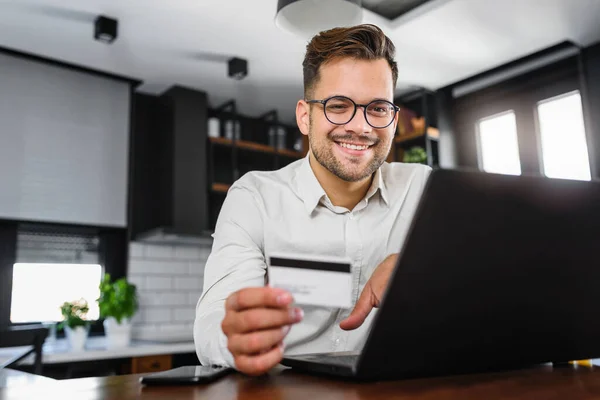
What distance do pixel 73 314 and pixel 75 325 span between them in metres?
0.09

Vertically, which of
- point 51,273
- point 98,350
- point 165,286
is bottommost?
point 98,350

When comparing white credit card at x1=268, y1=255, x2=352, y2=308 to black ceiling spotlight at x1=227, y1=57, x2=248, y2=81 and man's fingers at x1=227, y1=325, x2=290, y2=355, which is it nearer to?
man's fingers at x1=227, y1=325, x2=290, y2=355

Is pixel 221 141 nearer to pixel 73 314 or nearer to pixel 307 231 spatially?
pixel 73 314

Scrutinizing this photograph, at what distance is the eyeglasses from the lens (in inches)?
52.8

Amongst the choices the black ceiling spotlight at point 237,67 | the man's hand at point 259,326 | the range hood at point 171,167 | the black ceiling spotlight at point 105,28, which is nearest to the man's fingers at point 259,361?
the man's hand at point 259,326

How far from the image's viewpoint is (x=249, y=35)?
3.58 metres

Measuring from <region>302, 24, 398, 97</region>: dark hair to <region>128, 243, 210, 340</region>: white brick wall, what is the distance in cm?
324

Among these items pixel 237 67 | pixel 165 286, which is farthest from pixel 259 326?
pixel 165 286

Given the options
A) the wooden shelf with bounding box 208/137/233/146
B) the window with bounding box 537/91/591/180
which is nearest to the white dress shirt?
the window with bounding box 537/91/591/180

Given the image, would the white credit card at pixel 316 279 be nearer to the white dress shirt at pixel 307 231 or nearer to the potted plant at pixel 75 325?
the white dress shirt at pixel 307 231

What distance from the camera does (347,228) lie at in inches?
55.4

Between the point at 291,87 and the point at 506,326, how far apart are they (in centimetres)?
403

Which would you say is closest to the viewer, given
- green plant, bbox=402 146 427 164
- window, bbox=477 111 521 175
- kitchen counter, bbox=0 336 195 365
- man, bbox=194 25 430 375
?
man, bbox=194 25 430 375

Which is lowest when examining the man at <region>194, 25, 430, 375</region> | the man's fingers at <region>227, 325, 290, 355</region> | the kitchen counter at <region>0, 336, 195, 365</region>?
the kitchen counter at <region>0, 336, 195, 365</region>
